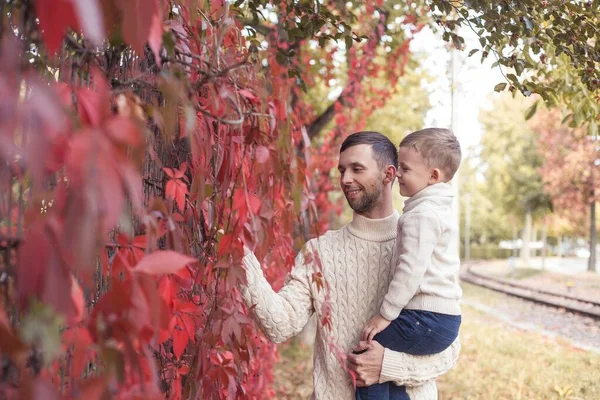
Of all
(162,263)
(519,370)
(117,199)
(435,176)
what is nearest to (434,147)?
(435,176)

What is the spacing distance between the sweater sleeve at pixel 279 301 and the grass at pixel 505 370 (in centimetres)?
241

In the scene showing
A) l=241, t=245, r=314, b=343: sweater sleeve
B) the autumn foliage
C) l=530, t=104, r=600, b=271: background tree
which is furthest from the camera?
l=530, t=104, r=600, b=271: background tree

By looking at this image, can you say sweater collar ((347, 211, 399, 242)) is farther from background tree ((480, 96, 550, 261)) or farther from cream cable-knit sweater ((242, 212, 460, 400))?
background tree ((480, 96, 550, 261))

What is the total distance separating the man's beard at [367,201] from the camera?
230cm

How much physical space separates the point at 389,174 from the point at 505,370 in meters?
4.48

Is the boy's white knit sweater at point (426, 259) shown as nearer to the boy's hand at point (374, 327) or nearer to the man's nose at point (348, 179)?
the boy's hand at point (374, 327)

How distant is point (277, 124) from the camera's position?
1348mm

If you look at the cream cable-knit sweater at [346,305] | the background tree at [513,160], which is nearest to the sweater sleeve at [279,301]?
the cream cable-knit sweater at [346,305]

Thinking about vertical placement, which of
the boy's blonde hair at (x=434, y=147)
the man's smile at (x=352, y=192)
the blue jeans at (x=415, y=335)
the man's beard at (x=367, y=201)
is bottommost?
the blue jeans at (x=415, y=335)

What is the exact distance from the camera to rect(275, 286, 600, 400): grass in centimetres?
429

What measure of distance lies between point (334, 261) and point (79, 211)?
1.90m

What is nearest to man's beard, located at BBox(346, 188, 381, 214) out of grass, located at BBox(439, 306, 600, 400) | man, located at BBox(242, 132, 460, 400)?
man, located at BBox(242, 132, 460, 400)

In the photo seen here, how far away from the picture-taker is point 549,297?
30.0 feet

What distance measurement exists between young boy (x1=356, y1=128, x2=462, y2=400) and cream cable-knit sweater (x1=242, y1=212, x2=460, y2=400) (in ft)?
0.24
